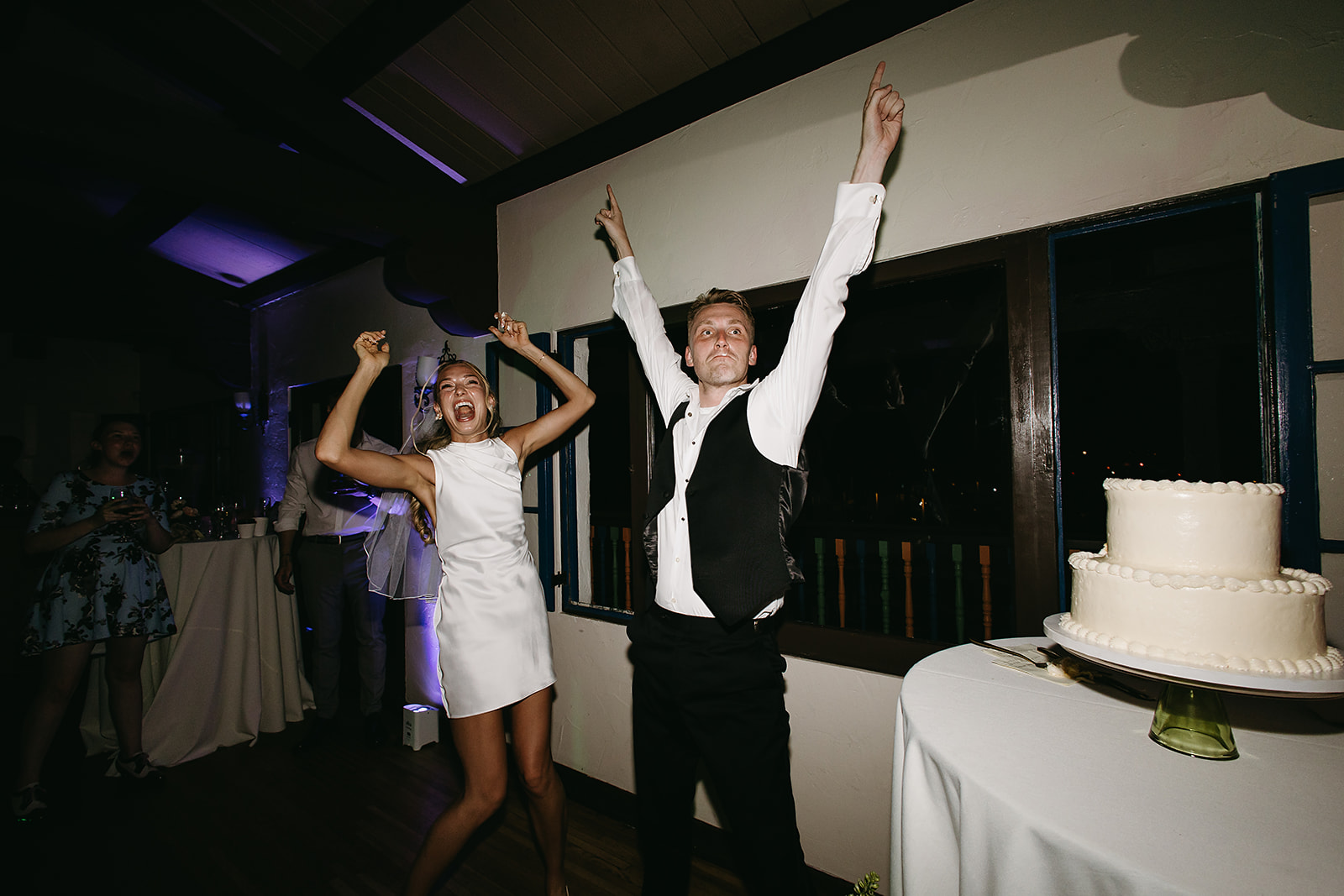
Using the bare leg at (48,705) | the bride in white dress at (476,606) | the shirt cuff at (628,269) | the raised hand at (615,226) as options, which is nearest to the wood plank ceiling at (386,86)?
the raised hand at (615,226)

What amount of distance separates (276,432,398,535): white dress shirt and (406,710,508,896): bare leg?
78.7 inches

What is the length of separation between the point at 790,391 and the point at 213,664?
3.61 meters

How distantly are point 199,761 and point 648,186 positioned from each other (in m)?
3.79

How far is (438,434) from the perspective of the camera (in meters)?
2.14

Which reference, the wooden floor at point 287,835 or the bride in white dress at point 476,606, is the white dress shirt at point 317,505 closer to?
the wooden floor at point 287,835

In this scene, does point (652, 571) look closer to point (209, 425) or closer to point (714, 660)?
point (714, 660)

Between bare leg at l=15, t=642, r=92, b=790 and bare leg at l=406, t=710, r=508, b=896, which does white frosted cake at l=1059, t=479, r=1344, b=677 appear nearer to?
bare leg at l=406, t=710, r=508, b=896

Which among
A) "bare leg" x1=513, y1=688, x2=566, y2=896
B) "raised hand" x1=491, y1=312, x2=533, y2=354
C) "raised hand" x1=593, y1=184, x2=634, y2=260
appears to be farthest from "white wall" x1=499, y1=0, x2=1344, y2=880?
"bare leg" x1=513, y1=688, x2=566, y2=896

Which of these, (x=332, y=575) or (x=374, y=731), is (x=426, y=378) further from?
(x=374, y=731)

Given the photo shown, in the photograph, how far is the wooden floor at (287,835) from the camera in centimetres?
203

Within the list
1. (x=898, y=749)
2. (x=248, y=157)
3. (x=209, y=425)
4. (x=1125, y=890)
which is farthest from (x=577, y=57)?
(x=209, y=425)

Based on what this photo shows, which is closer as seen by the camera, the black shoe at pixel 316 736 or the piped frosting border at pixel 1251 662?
the piped frosting border at pixel 1251 662

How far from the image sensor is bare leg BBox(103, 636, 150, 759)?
270 cm

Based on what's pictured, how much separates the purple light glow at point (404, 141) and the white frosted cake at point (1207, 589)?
10.5 ft
